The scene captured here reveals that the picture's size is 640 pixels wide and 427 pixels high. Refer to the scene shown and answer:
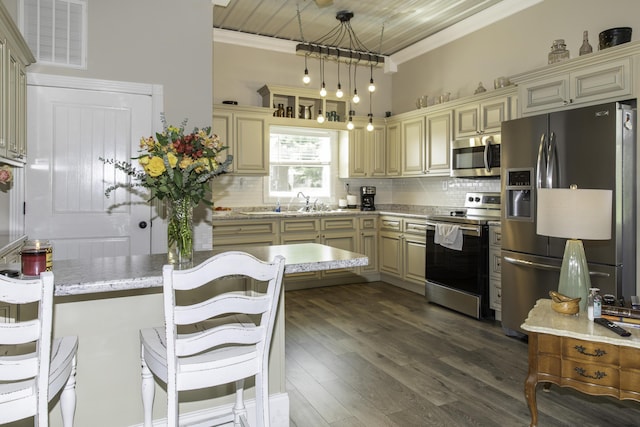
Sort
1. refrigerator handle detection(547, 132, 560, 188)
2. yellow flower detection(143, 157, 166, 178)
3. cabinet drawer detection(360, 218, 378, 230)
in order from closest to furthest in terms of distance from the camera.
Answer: yellow flower detection(143, 157, 166, 178) < refrigerator handle detection(547, 132, 560, 188) < cabinet drawer detection(360, 218, 378, 230)

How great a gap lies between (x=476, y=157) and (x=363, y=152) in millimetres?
1862

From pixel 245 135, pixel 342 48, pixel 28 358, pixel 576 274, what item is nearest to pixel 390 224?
pixel 245 135

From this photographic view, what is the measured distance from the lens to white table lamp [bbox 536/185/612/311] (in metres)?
2.14

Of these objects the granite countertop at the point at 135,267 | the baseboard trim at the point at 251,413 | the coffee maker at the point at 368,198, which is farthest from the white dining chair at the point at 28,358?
the coffee maker at the point at 368,198

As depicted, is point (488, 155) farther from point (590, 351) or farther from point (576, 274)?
point (590, 351)

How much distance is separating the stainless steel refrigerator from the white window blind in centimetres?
348

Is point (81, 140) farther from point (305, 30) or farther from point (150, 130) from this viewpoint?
point (305, 30)

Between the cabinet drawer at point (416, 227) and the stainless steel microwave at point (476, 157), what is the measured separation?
26.9 inches

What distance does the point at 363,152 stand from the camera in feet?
20.0

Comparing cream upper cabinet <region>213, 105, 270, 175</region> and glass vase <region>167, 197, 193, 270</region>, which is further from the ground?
cream upper cabinet <region>213, 105, 270, 175</region>

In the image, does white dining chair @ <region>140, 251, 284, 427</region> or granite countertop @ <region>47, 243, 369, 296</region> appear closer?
white dining chair @ <region>140, 251, 284, 427</region>

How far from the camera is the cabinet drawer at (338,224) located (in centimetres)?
555

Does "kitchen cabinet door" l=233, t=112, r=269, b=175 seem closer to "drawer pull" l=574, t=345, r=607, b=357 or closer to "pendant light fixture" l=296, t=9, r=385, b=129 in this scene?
"pendant light fixture" l=296, t=9, r=385, b=129

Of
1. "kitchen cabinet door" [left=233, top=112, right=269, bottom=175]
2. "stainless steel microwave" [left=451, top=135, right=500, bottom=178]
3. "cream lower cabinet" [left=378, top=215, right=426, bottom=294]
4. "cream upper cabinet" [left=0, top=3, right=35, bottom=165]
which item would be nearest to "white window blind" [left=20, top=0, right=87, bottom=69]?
"cream upper cabinet" [left=0, top=3, right=35, bottom=165]
